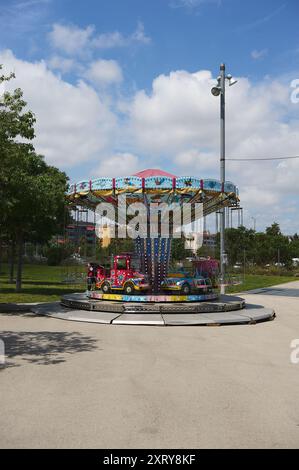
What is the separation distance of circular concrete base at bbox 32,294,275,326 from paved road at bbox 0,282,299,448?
4.98ft

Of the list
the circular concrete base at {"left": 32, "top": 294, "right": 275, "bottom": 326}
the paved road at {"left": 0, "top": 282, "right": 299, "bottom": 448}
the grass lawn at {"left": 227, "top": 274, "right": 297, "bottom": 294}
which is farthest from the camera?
the grass lawn at {"left": 227, "top": 274, "right": 297, "bottom": 294}

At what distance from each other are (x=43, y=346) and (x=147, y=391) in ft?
12.3

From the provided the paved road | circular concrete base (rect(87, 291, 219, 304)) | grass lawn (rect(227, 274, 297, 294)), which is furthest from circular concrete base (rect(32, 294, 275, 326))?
grass lawn (rect(227, 274, 297, 294))

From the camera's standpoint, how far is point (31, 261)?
7962cm

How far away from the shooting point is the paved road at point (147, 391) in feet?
14.9

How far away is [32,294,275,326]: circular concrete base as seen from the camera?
12.3 m

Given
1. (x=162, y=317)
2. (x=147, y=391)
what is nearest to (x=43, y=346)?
(x=147, y=391)

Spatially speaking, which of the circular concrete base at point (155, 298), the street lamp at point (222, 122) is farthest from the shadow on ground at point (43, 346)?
the street lamp at point (222, 122)

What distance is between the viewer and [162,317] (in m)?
13.0

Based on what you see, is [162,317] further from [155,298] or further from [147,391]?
[147,391]

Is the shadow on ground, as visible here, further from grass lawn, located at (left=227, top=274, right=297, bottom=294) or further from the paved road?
grass lawn, located at (left=227, top=274, right=297, bottom=294)

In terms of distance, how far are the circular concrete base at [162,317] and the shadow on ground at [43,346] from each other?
2188 mm

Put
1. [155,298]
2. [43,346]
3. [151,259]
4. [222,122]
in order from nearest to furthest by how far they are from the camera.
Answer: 1. [43,346]
2. [155,298]
3. [151,259]
4. [222,122]

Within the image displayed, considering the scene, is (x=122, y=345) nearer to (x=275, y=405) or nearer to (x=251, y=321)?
Result: (x=275, y=405)
